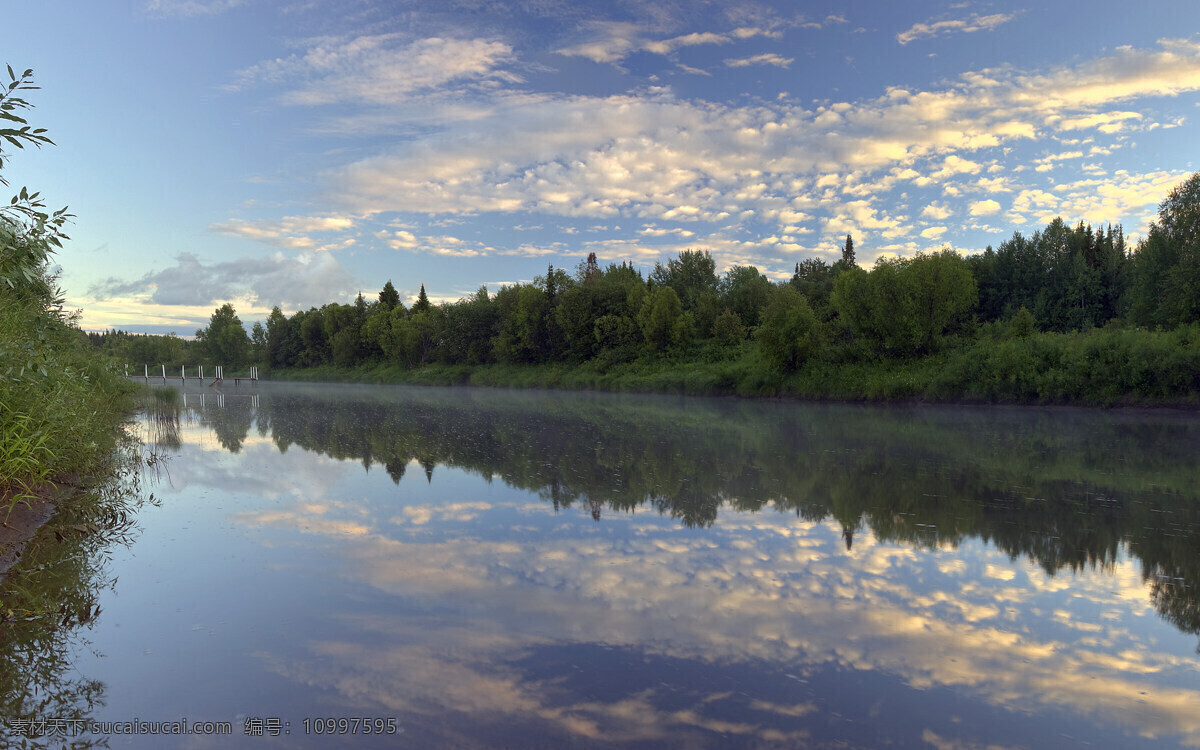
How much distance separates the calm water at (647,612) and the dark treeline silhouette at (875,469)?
0.10 metres

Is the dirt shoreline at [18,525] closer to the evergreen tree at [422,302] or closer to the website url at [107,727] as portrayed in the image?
the website url at [107,727]

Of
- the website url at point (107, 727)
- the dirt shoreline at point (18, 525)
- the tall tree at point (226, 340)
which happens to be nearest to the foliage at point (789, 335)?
the dirt shoreline at point (18, 525)

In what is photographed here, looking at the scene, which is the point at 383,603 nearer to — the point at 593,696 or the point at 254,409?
the point at 593,696

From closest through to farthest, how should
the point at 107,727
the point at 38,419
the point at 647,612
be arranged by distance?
the point at 107,727, the point at 647,612, the point at 38,419

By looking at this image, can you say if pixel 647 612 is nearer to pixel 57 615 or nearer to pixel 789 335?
pixel 57 615

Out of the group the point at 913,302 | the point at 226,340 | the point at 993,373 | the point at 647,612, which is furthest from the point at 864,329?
the point at 226,340

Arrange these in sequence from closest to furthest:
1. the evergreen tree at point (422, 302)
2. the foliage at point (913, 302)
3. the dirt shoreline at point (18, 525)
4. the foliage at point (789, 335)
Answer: the dirt shoreline at point (18, 525), the foliage at point (913, 302), the foliage at point (789, 335), the evergreen tree at point (422, 302)

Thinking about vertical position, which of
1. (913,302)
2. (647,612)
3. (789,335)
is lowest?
(647,612)

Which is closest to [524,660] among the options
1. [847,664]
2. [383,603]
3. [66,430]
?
[383,603]

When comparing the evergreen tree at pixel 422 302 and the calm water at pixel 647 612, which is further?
the evergreen tree at pixel 422 302

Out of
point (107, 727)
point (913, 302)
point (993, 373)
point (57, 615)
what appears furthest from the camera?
point (913, 302)

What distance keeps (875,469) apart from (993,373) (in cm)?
2390

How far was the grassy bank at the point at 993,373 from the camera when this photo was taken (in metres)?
28.7

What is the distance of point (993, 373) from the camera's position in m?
33.2
